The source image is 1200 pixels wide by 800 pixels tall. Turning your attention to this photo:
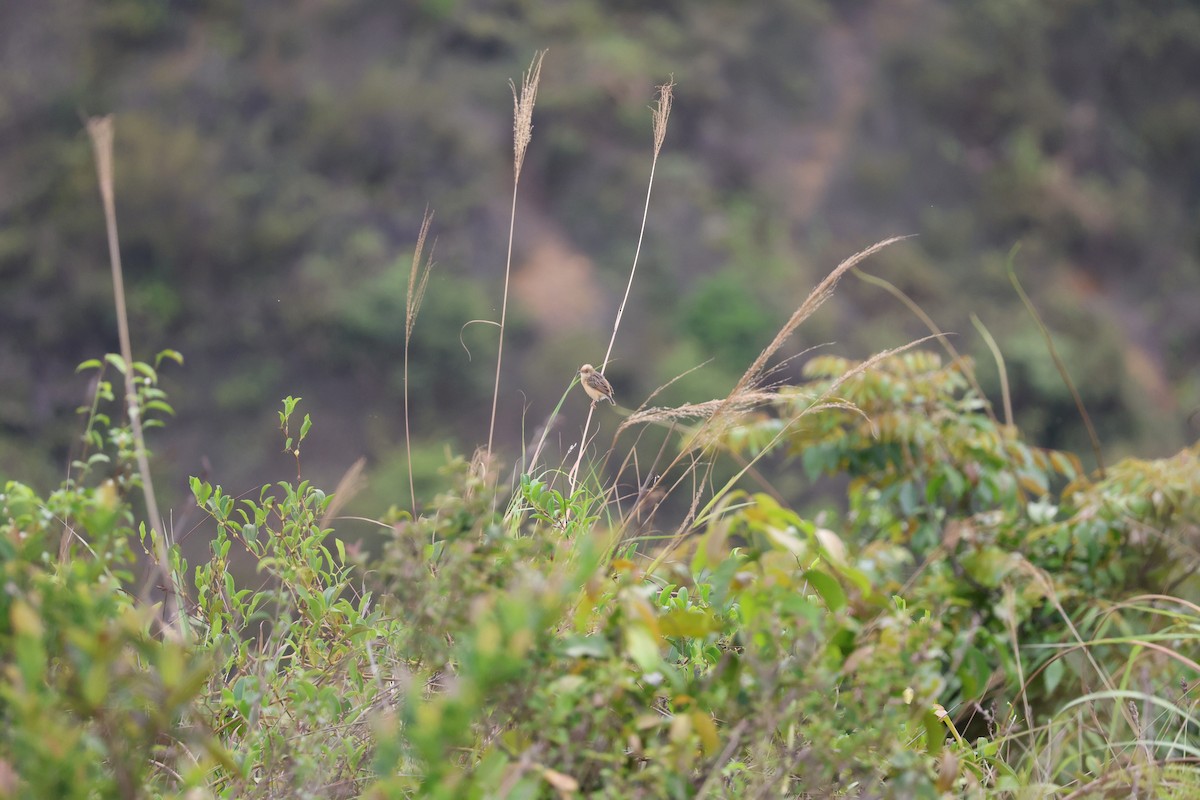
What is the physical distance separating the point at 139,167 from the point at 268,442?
3.95m

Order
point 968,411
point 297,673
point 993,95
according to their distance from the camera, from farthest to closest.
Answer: point 993,95 < point 968,411 < point 297,673

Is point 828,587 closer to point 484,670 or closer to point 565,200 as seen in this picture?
point 484,670

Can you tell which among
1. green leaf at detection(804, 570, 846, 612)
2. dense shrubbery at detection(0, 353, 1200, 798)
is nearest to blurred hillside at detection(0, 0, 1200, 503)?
dense shrubbery at detection(0, 353, 1200, 798)

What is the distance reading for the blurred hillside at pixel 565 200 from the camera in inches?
462

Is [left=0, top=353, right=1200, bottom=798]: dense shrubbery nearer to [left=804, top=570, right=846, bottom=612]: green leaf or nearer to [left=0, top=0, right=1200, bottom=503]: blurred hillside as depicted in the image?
[left=804, top=570, right=846, bottom=612]: green leaf

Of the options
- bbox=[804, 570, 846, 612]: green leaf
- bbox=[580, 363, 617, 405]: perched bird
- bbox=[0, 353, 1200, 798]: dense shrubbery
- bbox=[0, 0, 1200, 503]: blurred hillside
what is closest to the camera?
bbox=[0, 353, 1200, 798]: dense shrubbery

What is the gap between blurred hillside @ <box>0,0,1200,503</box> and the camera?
1173 cm

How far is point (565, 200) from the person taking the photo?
13523 millimetres

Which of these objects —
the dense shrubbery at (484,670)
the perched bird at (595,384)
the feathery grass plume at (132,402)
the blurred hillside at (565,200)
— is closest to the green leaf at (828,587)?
the dense shrubbery at (484,670)

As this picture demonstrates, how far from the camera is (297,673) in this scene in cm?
129

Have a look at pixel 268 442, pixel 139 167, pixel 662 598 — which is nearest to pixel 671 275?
pixel 268 442

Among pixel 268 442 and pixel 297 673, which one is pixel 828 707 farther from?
pixel 268 442

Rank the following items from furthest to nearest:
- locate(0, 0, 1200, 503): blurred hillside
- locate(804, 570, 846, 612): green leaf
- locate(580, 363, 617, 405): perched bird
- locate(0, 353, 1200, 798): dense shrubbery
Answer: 1. locate(0, 0, 1200, 503): blurred hillside
2. locate(580, 363, 617, 405): perched bird
3. locate(804, 570, 846, 612): green leaf
4. locate(0, 353, 1200, 798): dense shrubbery

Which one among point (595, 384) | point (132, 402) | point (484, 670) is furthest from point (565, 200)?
point (484, 670)
